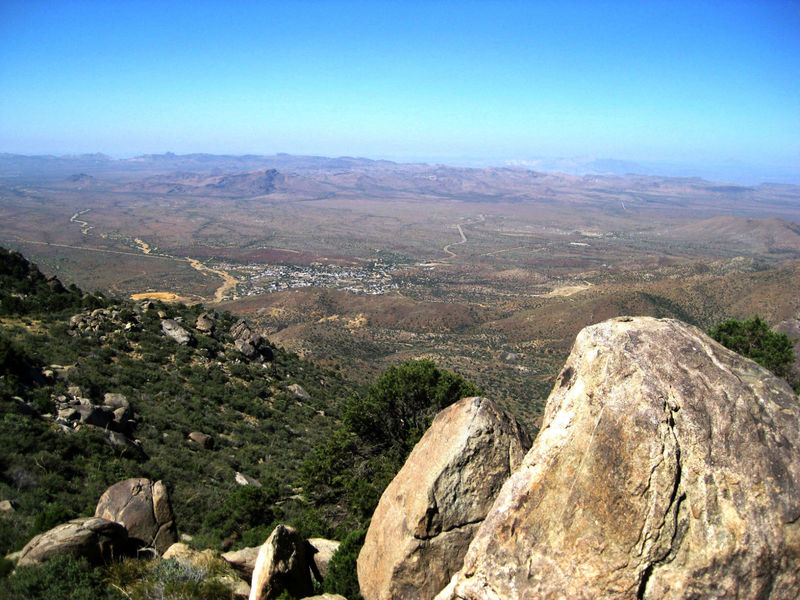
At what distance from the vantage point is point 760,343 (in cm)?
2753

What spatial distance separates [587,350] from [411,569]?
4.95m

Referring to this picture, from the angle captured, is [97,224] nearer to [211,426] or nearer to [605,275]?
[605,275]

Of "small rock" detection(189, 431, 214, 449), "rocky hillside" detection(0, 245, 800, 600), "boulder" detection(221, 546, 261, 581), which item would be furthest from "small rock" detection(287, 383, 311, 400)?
"boulder" detection(221, 546, 261, 581)

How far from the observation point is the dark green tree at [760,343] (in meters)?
25.6

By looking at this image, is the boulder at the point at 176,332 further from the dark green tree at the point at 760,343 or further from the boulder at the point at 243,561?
the dark green tree at the point at 760,343

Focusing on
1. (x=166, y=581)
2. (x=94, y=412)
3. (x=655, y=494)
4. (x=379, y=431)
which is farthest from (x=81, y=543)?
(x=655, y=494)

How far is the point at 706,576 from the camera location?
6332 millimetres

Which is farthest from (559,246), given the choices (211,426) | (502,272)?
(211,426)

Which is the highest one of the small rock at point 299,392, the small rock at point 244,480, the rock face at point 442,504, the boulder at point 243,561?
the rock face at point 442,504

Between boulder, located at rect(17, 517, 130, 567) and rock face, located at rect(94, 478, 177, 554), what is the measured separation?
841 mm

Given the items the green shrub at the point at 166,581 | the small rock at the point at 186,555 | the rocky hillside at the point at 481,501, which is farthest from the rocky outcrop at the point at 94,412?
the green shrub at the point at 166,581

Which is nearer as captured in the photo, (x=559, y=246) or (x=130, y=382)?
(x=130, y=382)

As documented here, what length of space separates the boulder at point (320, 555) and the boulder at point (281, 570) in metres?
0.81

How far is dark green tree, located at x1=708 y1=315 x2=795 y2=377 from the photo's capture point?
25641 millimetres
